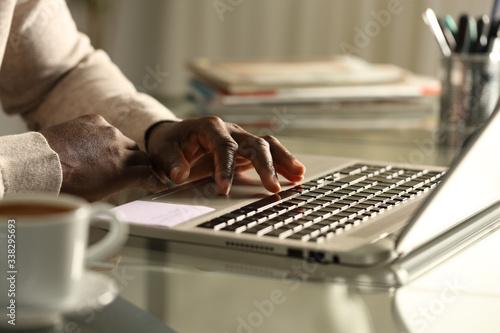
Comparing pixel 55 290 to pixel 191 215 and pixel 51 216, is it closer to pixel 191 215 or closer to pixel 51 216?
pixel 51 216

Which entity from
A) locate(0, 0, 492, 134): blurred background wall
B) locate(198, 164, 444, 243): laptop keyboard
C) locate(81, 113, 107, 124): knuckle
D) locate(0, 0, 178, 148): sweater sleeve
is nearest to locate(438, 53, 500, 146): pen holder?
locate(198, 164, 444, 243): laptop keyboard

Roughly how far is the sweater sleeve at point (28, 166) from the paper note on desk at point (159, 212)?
91 millimetres

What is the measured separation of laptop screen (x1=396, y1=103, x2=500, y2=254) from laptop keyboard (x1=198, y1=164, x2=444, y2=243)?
2.7 inches

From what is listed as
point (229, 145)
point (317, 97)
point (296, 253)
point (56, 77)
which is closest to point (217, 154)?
point (229, 145)

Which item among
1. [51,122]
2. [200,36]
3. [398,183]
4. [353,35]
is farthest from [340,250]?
[200,36]

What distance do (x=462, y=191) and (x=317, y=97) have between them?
0.86m

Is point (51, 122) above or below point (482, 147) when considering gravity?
below

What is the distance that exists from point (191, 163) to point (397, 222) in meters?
0.35

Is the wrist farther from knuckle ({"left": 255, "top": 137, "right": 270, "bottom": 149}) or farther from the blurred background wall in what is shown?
the blurred background wall

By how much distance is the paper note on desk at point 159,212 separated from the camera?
2.42 ft

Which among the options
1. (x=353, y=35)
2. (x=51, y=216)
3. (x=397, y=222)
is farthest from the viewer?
(x=353, y=35)

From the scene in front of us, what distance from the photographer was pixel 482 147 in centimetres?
75

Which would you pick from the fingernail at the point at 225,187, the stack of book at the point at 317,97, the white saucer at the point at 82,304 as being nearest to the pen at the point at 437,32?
the stack of book at the point at 317,97

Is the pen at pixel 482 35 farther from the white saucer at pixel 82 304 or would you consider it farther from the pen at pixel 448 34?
the white saucer at pixel 82 304
